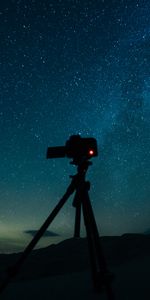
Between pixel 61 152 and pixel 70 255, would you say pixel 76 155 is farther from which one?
pixel 70 255

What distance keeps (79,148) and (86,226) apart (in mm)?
1262

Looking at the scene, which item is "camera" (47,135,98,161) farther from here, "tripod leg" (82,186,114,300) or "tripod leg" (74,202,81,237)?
"tripod leg" (74,202,81,237)

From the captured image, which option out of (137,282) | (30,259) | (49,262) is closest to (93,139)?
(137,282)

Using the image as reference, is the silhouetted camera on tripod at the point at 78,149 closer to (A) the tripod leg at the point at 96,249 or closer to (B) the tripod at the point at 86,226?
(B) the tripod at the point at 86,226

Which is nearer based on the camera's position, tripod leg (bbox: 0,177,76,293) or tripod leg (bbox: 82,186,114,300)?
tripod leg (bbox: 82,186,114,300)

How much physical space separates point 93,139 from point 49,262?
35.3 metres

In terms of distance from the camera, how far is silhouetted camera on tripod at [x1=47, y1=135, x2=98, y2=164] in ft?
16.7

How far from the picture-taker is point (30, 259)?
4022 centimetres

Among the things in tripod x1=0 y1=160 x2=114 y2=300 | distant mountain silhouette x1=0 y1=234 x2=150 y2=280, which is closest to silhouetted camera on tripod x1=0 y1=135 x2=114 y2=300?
tripod x1=0 y1=160 x2=114 y2=300

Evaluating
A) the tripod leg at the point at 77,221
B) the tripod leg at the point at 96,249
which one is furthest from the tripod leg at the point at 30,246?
the tripod leg at the point at 96,249

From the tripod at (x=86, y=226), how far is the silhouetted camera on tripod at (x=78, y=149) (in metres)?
0.11

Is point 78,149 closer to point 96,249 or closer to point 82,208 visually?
point 82,208

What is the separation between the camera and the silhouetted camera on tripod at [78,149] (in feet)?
16.7

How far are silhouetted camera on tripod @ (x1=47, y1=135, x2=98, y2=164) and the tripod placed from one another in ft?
0.37
